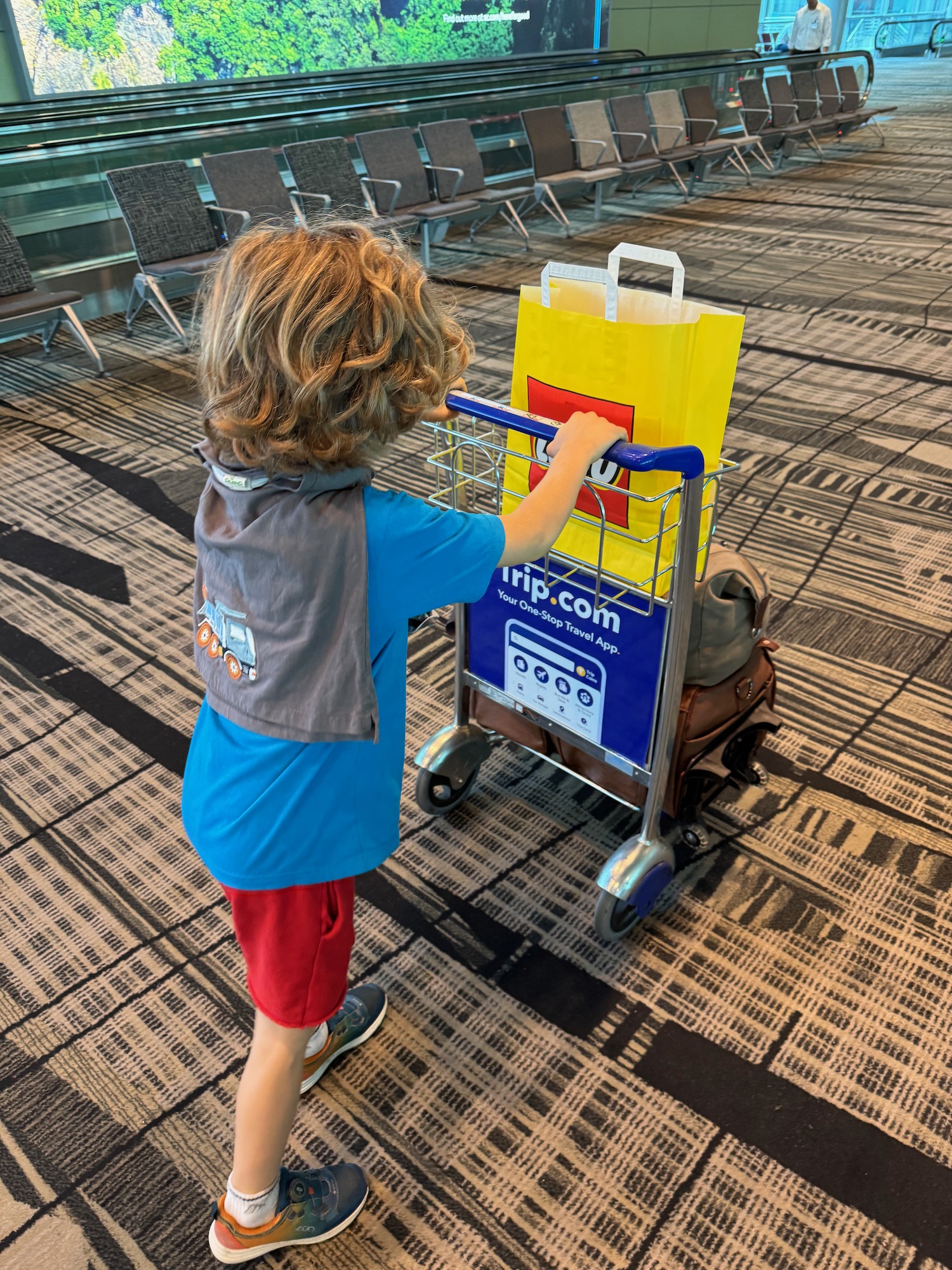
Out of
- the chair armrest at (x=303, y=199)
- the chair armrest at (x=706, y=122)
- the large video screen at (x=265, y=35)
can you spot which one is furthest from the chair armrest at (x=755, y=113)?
the chair armrest at (x=303, y=199)

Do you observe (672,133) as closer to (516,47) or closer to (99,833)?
(516,47)

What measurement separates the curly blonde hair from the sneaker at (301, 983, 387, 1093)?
3.20 feet

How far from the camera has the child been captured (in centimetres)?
93

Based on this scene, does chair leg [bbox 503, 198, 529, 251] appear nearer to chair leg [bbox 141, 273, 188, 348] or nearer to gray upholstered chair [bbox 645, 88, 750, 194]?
gray upholstered chair [bbox 645, 88, 750, 194]

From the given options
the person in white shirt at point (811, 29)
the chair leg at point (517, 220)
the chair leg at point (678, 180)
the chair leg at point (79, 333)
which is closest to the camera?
the chair leg at point (79, 333)

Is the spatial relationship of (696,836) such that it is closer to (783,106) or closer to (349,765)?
(349,765)

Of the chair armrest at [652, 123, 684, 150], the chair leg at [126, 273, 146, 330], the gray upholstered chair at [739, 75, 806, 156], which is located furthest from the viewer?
the gray upholstered chair at [739, 75, 806, 156]

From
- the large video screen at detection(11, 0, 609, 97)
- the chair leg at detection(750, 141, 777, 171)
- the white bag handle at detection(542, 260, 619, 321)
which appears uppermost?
the large video screen at detection(11, 0, 609, 97)

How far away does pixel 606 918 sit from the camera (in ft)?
5.41

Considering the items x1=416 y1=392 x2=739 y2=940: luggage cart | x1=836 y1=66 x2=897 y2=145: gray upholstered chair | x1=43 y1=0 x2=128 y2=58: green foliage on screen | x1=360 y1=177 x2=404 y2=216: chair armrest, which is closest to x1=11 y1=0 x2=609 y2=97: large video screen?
x1=43 y1=0 x2=128 y2=58: green foliage on screen

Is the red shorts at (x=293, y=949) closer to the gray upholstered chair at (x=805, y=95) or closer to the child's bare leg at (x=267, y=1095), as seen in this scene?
the child's bare leg at (x=267, y=1095)

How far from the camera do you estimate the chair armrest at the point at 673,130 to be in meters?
8.00

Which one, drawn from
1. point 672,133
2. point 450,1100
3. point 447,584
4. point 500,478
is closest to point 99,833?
point 450,1100

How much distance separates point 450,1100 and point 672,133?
8602 millimetres
